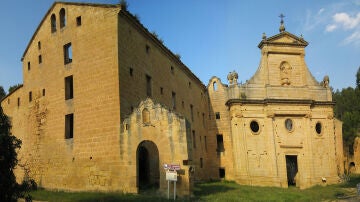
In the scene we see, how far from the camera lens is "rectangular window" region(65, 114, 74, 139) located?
72.5ft

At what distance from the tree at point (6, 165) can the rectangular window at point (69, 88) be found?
11929 millimetres

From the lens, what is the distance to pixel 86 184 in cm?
1995

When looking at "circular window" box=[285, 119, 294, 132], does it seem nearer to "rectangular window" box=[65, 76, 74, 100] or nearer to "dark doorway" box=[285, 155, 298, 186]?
"dark doorway" box=[285, 155, 298, 186]

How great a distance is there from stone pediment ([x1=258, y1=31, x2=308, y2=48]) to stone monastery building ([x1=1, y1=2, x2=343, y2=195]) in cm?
10

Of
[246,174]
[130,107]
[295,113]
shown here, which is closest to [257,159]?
[246,174]

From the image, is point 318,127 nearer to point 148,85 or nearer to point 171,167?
point 148,85

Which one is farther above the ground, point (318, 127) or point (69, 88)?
point (69, 88)

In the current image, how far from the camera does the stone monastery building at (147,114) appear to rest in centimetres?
1912

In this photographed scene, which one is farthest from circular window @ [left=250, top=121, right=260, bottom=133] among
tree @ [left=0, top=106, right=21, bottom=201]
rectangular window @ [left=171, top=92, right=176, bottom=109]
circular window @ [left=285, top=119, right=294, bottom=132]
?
tree @ [left=0, top=106, right=21, bottom=201]

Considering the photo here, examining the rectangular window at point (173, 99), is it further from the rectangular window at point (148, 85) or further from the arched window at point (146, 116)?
the arched window at point (146, 116)

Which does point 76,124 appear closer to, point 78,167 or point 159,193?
point 78,167

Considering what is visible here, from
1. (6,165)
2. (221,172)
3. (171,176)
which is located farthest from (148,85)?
(221,172)

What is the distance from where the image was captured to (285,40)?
36938 mm

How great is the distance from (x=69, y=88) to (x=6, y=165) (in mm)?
12854
